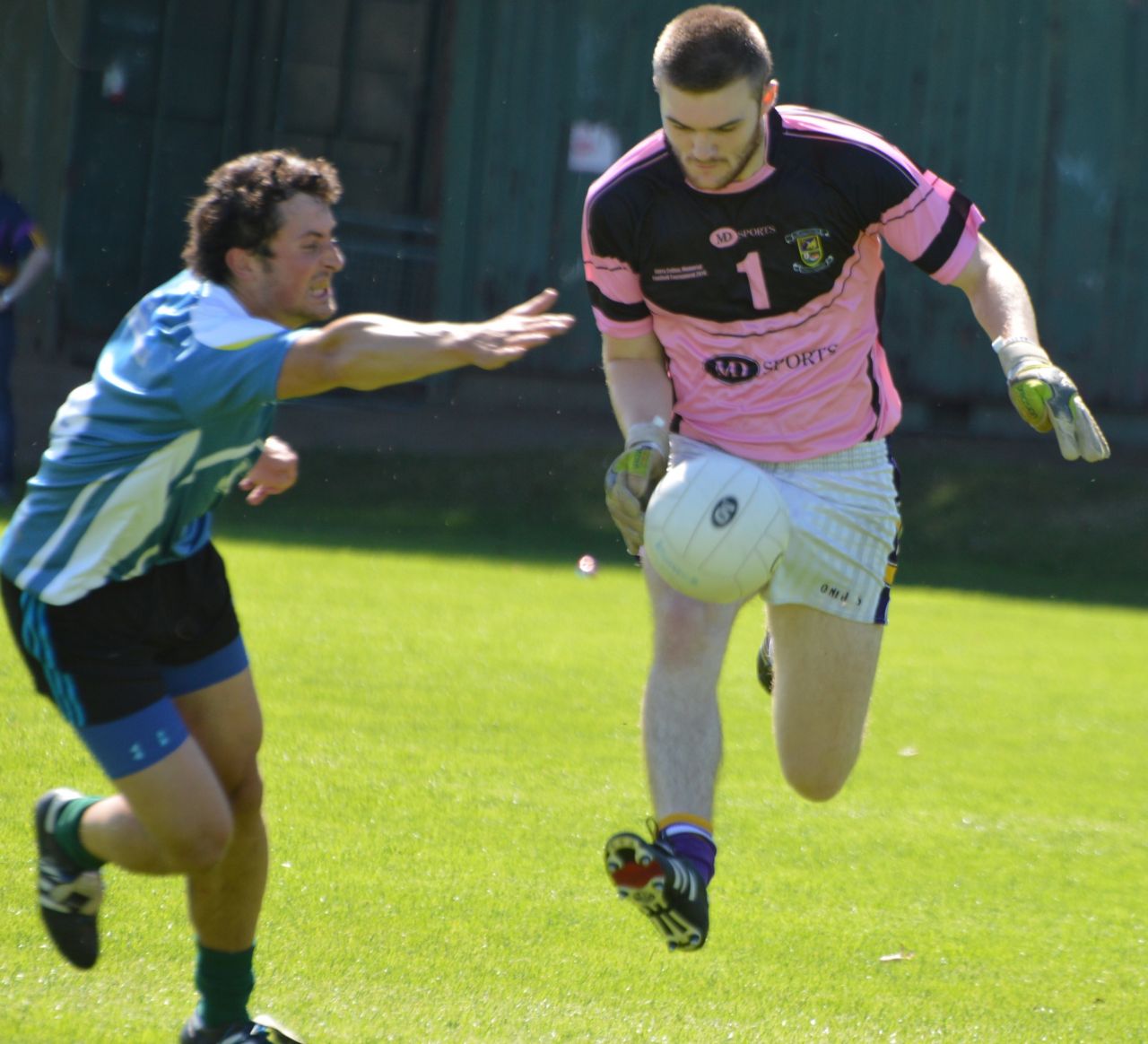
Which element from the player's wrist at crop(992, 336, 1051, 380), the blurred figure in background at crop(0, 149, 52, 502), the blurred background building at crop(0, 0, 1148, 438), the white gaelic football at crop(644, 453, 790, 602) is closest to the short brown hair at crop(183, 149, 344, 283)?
the white gaelic football at crop(644, 453, 790, 602)

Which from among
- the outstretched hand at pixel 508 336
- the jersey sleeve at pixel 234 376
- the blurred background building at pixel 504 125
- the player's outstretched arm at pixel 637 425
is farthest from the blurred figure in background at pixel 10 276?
the outstretched hand at pixel 508 336

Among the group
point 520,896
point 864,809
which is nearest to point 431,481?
point 864,809

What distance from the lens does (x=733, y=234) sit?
16.9ft

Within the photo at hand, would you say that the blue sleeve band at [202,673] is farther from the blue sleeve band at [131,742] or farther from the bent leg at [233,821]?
the blue sleeve band at [131,742]

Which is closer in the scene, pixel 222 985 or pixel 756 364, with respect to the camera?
pixel 222 985

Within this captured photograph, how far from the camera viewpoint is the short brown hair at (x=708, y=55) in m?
4.73

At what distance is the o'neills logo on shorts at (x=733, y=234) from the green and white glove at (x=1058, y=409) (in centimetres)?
88

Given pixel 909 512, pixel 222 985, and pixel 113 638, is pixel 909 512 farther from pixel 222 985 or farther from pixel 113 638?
pixel 113 638

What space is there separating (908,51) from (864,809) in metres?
10.8

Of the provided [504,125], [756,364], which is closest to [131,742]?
[756,364]

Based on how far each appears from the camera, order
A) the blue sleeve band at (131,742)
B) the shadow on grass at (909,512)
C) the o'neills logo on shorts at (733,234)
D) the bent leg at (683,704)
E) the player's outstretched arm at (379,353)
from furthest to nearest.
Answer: the shadow on grass at (909,512) → the o'neills logo on shorts at (733,234) → the bent leg at (683,704) → the blue sleeve band at (131,742) → the player's outstretched arm at (379,353)

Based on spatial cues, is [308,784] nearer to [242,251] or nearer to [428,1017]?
[428,1017]

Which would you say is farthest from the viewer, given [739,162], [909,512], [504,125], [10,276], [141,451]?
[504,125]

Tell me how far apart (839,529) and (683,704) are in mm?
711
